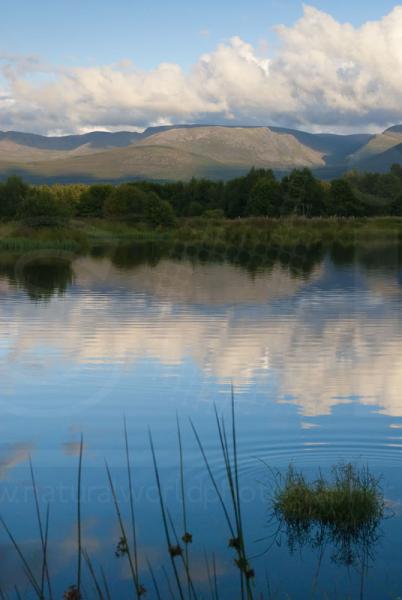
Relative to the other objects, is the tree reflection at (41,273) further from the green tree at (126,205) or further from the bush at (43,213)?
the green tree at (126,205)

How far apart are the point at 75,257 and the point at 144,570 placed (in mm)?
46203

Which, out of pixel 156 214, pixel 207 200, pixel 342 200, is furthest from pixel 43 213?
pixel 207 200

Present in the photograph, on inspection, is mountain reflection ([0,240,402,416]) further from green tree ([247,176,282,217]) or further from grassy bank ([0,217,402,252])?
green tree ([247,176,282,217])

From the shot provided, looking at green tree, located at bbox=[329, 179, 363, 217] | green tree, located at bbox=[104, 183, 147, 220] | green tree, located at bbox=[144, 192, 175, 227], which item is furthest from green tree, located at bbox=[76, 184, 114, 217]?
green tree, located at bbox=[144, 192, 175, 227]

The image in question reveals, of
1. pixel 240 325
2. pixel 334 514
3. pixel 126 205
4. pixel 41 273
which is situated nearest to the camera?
pixel 334 514

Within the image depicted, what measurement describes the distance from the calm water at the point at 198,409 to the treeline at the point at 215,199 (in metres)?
40.0

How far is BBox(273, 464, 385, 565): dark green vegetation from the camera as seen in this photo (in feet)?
24.2

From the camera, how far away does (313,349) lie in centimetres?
1734

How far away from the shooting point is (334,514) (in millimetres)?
7555

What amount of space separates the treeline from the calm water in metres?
40.0

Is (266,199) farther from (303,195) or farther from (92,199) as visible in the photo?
(92,199)

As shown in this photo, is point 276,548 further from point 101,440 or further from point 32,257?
point 32,257

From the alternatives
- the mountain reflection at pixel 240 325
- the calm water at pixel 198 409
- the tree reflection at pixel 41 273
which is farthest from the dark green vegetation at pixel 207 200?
the calm water at pixel 198 409

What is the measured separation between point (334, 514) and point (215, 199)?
121 metres
